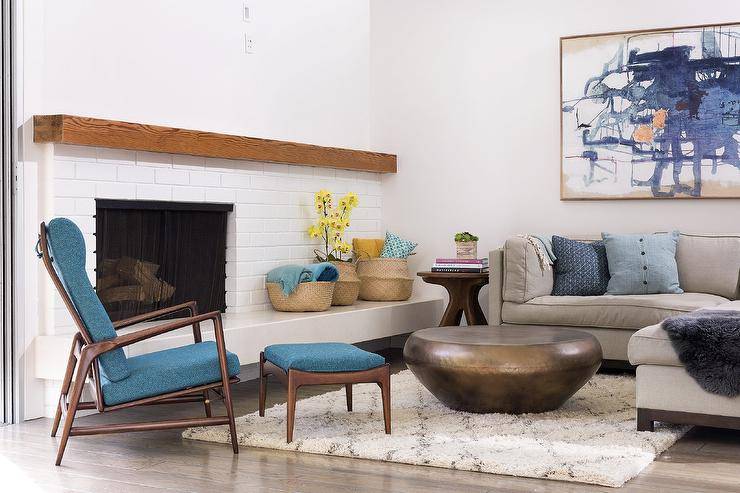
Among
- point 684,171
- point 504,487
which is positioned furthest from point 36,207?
point 684,171

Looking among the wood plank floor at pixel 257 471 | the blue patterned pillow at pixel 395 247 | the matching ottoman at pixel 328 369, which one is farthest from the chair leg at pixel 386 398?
the blue patterned pillow at pixel 395 247

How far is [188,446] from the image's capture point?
4.07m

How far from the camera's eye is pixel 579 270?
6074mm

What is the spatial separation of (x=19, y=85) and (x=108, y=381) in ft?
5.35

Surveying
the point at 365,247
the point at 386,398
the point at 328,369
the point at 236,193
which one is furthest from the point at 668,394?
the point at 365,247

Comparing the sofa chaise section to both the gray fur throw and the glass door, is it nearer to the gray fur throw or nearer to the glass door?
the gray fur throw

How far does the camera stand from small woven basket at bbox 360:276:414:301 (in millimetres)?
6801

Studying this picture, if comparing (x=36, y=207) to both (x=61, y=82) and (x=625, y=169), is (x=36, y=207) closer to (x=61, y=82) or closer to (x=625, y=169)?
(x=61, y=82)

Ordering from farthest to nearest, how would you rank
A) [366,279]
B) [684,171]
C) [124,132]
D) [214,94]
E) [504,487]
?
[366,279] < [684,171] < [214,94] < [124,132] < [504,487]

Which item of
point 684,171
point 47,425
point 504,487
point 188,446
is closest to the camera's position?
point 504,487

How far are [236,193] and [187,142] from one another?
2.00 ft

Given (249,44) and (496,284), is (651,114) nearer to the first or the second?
(496,284)

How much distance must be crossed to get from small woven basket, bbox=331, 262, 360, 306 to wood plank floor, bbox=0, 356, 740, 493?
2.31m

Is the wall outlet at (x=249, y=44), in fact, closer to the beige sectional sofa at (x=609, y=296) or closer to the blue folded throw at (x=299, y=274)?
the blue folded throw at (x=299, y=274)
